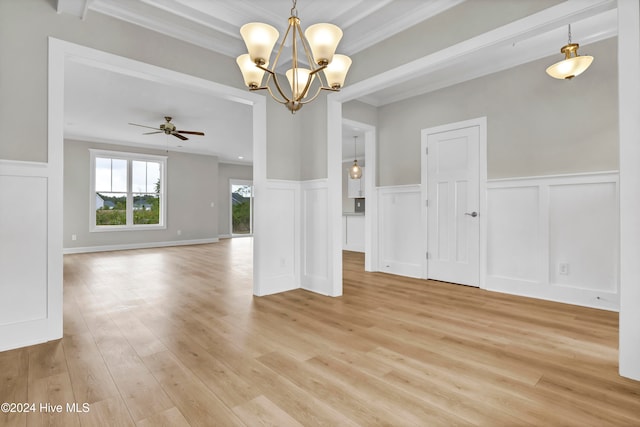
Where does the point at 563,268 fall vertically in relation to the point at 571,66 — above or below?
below

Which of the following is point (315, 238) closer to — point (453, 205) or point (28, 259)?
point (453, 205)

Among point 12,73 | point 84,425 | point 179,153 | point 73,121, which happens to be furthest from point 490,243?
point 179,153

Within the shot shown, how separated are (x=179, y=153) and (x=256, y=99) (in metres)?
6.32

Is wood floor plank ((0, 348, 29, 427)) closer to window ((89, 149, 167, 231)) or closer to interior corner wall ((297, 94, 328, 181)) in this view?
interior corner wall ((297, 94, 328, 181))

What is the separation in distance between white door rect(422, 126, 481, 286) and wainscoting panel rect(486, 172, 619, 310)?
8.3 inches

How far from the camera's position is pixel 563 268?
133 inches

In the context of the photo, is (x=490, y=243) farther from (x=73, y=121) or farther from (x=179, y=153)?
(x=179, y=153)

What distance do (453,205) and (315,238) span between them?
6.32ft

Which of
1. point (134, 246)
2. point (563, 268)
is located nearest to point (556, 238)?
point (563, 268)

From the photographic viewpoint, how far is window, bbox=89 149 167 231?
7836 mm

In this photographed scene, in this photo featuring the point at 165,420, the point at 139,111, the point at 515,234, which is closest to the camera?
the point at 165,420

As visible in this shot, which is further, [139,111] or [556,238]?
[139,111]

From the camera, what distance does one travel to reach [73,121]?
20.2ft

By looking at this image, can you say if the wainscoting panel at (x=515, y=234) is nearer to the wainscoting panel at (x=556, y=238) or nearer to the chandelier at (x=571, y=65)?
the wainscoting panel at (x=556, y=238)
